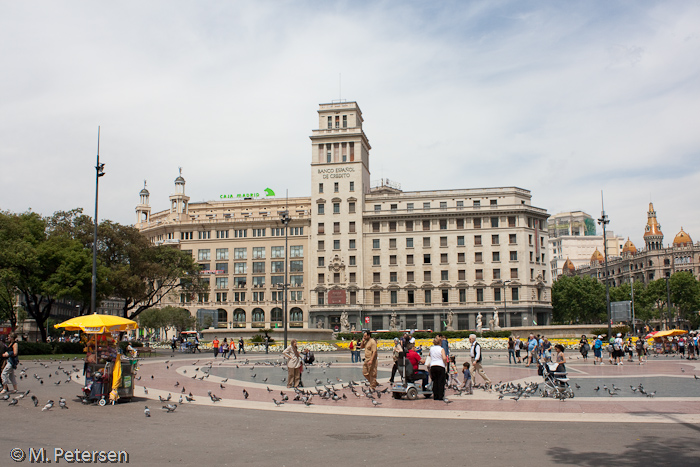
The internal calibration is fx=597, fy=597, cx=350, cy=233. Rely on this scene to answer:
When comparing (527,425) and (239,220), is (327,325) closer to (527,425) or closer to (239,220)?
(239,220)

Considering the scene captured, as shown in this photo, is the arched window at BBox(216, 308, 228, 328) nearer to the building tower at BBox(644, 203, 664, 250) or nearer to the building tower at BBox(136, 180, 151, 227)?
the building tower at BBox(136, 180, 151, 227)

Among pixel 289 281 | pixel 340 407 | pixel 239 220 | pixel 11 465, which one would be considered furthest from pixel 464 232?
pixel 11 465

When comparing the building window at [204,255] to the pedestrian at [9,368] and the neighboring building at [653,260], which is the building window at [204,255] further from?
the neighboring building at [653,260]

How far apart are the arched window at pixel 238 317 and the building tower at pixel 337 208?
13.0 metres

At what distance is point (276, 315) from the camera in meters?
95.8

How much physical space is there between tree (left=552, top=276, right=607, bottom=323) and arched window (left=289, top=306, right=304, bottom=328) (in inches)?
1786

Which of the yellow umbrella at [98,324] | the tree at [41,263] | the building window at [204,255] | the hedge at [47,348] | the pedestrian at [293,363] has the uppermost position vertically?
the building window at [204,255]

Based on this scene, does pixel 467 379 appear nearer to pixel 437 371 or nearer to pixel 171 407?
pixel 437 371

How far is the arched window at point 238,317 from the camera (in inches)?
3827

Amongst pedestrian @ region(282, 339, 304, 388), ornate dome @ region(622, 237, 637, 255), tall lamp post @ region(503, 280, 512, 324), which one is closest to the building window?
tall lamp post @ region(503, 280, 512, 324)

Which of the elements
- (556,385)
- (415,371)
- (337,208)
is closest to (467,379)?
(415,371)

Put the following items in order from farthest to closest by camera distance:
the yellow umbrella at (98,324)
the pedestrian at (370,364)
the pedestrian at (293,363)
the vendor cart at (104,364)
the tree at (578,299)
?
1. the tree at (578,299)
2. the pedestrian at (293,363)
3. the pedestrian at (370,364)
4. the yellow umbrella at (98,324)
5. the vendor cart at (104,364)

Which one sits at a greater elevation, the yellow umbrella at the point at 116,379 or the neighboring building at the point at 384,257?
the neighboring building at the point at 384,257

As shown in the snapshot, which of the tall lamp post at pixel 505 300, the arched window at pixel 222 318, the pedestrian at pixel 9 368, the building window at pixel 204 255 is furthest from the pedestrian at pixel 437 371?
the building window at pixel 204 255
